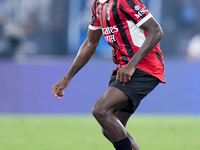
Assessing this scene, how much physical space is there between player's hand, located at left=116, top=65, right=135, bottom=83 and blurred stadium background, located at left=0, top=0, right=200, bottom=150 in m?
2.77

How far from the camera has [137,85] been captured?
5.13 metres

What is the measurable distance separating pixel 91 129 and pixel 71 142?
5.90ft

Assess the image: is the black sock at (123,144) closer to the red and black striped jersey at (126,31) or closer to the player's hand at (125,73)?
the player's hand at (125,73)

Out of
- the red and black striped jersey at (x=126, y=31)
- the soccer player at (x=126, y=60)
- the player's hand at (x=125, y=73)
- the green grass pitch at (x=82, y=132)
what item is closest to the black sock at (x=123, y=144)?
the soccer player at (x=126, y=60)

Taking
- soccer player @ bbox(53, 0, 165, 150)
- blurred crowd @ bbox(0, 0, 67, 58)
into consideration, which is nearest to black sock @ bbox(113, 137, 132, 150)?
soccer player @ bbox(53, 0, 165, 150)

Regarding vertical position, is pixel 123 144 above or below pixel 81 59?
below

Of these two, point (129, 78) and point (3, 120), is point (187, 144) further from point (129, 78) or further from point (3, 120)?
point (3, 120)

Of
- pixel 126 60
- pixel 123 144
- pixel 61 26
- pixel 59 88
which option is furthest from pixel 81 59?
pixel 61 26

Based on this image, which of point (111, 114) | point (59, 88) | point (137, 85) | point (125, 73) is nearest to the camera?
point (125, 73)

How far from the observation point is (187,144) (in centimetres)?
783

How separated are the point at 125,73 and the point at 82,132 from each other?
15.6ft

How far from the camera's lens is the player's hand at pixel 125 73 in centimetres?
484

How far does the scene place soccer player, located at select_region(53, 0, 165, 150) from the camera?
489 centimetres

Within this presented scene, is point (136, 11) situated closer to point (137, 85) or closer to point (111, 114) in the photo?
point (137, 85)
